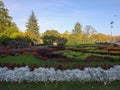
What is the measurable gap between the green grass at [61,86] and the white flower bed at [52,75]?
241 millimetres

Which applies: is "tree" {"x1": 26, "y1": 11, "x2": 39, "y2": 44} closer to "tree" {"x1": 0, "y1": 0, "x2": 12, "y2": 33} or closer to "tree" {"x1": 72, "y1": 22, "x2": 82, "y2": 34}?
"tree" {"x1": 72, "y1": 22, "x2": 82, "y2": 34}

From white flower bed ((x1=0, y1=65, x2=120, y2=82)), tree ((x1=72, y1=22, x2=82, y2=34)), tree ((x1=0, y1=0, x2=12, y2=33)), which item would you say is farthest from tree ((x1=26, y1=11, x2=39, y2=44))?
white flower bed ((x1=0, y1=65, x2=120, y2=82))

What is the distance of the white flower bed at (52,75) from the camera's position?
23.7 feet

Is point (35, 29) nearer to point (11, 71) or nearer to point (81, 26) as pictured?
point (81, 26)

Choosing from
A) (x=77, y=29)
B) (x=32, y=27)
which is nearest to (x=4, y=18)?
(x=32, y=27)

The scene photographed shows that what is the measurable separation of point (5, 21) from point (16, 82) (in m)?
40.0

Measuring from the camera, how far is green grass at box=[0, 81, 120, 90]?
21.2 ft

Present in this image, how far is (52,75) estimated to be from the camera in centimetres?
729

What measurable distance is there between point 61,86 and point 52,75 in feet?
2.35

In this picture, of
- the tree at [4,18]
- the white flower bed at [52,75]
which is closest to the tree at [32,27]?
the tree at [4,18]

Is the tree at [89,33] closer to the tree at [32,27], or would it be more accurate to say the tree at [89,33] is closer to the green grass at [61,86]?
the tree at [32,27]

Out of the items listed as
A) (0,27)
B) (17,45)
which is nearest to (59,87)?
(17,45)

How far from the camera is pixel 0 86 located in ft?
21.8

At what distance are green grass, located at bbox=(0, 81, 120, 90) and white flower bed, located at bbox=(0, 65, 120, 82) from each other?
241mm
